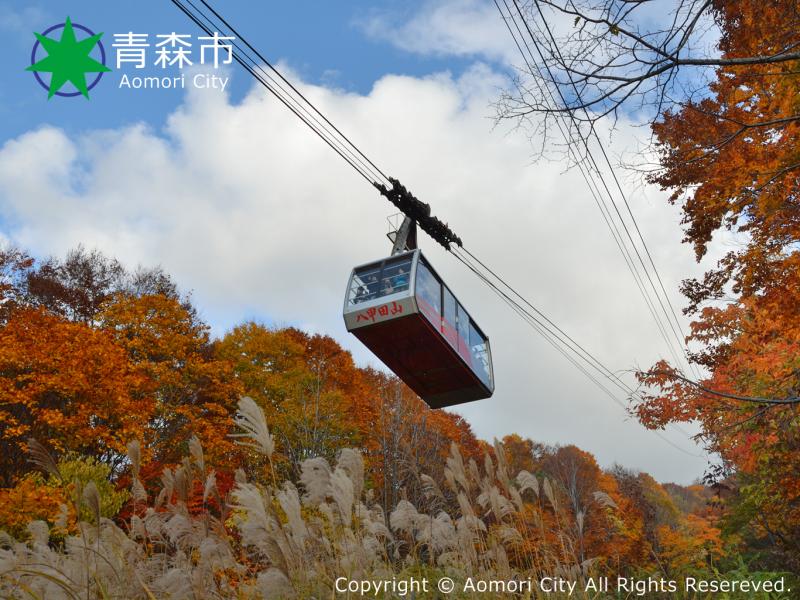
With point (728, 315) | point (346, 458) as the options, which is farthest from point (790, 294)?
point (346, 458)

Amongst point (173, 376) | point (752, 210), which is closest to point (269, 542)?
point (752, 210)

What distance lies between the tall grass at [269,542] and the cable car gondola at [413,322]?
5802mm

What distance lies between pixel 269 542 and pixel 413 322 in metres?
8.34

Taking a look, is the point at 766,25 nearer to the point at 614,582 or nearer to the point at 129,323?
the point at 614,582

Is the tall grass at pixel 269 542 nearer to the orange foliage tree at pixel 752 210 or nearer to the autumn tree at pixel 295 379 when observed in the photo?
the orange foliage tree at pixel 752 210

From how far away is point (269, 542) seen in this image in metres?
2.86

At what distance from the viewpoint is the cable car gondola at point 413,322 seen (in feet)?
36.7

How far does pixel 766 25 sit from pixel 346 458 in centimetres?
541

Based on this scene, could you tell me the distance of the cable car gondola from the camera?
1118cm

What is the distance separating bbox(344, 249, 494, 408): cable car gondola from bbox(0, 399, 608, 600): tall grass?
5.80 metres

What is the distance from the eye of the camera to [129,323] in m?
24.9

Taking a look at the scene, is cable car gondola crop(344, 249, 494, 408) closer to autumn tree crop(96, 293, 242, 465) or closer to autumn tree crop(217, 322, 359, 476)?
autumn tree crop(217, 322, 359, 476)

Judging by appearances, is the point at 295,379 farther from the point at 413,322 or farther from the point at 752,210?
the point at 752,210

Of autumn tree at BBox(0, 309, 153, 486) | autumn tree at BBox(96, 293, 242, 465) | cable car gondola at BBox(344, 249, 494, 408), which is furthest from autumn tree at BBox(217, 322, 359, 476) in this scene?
cable car gondola at BBox(344, 249, 494, 408)
